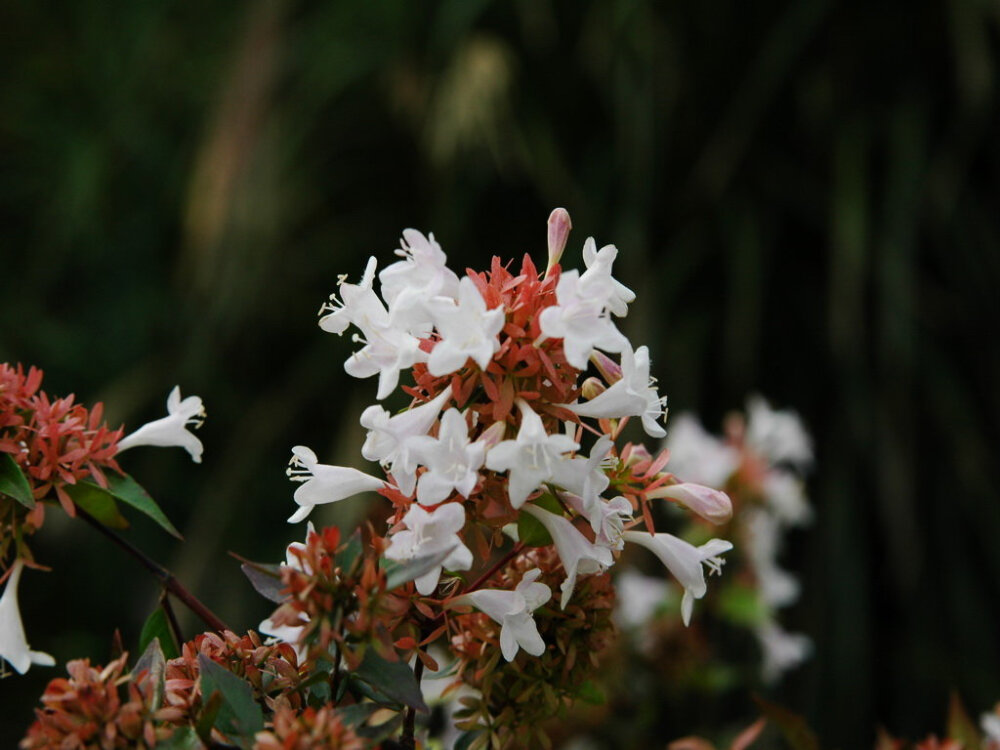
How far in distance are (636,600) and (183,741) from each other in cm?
77

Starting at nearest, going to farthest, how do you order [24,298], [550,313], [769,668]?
[550,313]
[769,668]
[24,298]

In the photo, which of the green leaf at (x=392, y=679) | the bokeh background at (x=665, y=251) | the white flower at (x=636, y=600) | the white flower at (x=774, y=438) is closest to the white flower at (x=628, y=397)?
the green leaf at (x=392, y=679)

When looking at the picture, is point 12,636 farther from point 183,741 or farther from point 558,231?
point 558,231

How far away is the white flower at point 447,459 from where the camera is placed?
0.36 meters

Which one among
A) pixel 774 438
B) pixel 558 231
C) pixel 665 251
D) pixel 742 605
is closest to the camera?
pixel 558 231

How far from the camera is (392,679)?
368 millimetres

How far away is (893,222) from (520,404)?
149cm

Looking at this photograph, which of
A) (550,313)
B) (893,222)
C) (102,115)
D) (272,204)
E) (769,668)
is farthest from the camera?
(102,115)

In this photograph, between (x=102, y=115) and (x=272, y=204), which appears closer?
(x=272, y=204)

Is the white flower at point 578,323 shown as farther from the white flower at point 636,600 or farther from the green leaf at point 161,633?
the white flower at point 636,600

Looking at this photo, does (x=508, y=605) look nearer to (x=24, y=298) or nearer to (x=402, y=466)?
(x=402, y=466)

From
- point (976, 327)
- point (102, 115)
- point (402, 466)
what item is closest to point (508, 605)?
point (402, 466)

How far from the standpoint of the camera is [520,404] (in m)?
0.38

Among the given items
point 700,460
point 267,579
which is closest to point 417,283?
point 267,579
